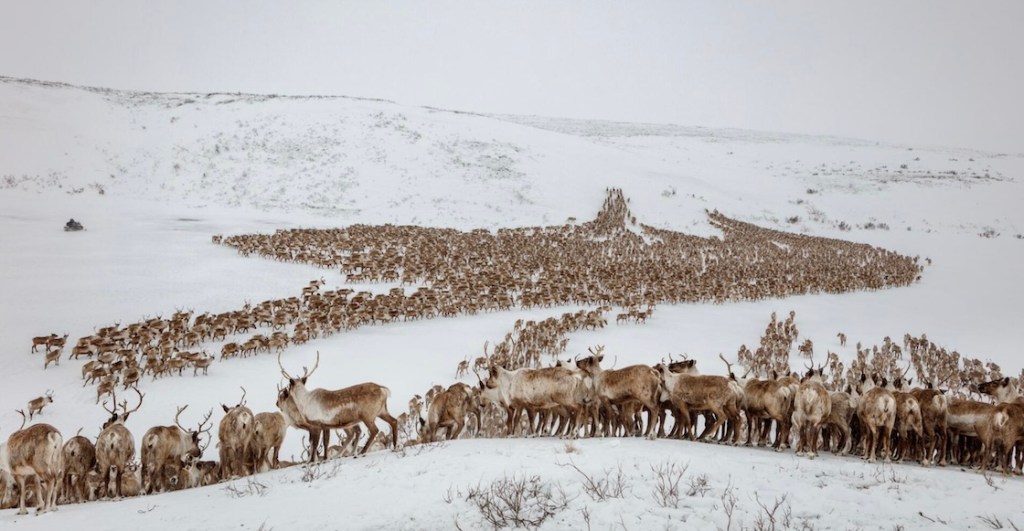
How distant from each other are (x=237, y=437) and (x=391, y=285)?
58.5 feet

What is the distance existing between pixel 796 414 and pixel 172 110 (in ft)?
234

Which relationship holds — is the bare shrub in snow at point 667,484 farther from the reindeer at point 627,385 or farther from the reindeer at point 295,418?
the reindeer at point 295,418

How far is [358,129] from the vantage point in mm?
57031

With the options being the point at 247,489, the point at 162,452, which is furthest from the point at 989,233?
the point at 162,452

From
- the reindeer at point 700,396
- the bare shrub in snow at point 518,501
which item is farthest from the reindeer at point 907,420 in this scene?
the bare shrub in snow at point 518,501

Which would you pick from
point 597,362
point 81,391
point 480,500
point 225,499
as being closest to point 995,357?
point 597,362

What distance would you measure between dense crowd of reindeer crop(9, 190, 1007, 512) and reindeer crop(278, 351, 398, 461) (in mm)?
26

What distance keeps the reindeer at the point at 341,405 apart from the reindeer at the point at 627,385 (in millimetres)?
3381

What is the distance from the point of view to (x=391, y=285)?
26.6 m

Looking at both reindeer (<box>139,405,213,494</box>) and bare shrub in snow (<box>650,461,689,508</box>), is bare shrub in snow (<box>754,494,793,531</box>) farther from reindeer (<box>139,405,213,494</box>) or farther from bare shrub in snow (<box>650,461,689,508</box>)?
reindeer (<box>139,405,213,494</box>)

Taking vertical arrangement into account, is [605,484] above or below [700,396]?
below

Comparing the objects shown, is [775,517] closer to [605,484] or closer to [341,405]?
[605,484]

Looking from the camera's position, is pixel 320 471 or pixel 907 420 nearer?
pixel 320 471

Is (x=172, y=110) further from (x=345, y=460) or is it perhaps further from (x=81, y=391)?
(x=345, y=460)
